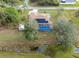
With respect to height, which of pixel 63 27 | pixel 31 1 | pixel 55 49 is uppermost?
pixel 31 1

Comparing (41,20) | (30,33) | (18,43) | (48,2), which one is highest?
(48,2)

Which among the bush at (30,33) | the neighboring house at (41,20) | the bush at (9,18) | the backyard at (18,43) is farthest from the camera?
the bush at (9,18)

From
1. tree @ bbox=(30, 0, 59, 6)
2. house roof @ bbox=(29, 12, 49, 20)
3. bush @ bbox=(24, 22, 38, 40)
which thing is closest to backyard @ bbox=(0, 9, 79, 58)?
bush @ bbox=(24, 22, 38, 40)

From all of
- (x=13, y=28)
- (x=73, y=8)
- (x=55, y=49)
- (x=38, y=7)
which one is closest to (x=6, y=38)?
(x=13, y=28)

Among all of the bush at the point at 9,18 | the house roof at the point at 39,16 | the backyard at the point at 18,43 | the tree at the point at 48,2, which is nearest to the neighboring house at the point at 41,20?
the house roof at the point at 39,16

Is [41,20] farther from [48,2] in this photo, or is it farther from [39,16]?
[48,2]

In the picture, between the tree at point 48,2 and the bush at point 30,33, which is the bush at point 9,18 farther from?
the tree at point 48,2

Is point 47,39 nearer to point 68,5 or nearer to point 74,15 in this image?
point 74,15

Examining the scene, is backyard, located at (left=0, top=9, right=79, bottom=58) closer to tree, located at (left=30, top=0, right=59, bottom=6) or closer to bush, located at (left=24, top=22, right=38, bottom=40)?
bush, located at (left=24, top=22, right=38, bottom=40)

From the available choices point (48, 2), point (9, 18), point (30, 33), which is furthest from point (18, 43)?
point (48, 2)
